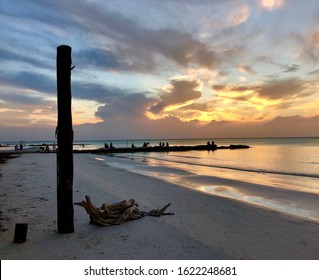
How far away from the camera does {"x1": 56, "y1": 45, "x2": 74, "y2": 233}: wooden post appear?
7195 millimetres

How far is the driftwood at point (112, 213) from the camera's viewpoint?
27.0 feet

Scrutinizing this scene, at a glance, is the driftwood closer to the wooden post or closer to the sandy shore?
the sandy shore

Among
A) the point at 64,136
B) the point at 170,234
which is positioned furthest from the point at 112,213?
the point at 64,136

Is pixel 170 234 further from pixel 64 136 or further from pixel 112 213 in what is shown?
pixel 64 136

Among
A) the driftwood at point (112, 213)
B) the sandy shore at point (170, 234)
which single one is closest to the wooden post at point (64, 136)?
the sandy shore at point (170, 234)

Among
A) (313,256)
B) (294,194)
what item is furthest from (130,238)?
(294,194)

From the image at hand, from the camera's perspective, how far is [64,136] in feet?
23.7

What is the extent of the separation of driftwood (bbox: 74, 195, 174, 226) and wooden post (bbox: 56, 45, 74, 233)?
91 cm

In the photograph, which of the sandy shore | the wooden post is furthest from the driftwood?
the wooden post

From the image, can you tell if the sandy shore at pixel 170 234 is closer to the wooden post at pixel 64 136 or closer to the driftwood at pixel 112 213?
the driftwood at pixel 112 213

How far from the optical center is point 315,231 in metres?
8.46

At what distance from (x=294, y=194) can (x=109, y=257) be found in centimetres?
1230

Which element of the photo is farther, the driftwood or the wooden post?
the driftwood
